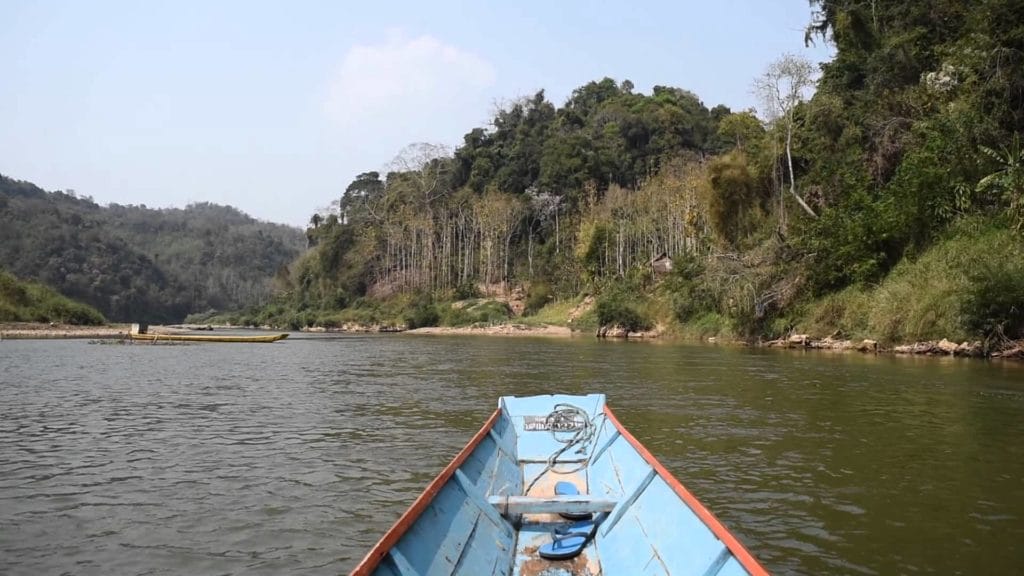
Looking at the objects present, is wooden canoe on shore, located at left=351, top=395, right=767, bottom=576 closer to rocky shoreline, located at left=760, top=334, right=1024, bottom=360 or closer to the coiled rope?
the coiled rope

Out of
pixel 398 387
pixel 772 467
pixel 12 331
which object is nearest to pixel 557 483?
pixel 772 467

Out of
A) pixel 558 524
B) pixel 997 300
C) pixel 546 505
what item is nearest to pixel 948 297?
pixel 997 300

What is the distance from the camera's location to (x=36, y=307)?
172 ft

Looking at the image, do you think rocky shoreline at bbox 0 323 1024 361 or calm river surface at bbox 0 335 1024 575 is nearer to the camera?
calm river surface at bbox 0 335 1024 575

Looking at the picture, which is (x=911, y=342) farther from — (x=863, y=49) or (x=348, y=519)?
(x=348, y=519)

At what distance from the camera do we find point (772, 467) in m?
8.34

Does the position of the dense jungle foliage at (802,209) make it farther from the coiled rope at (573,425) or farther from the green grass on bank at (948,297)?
the coiled rope at (573,425)

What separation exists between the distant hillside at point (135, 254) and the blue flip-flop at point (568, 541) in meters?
89.1

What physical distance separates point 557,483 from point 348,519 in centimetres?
209

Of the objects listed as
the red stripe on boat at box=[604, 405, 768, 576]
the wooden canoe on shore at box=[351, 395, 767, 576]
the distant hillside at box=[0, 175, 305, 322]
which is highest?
the distant hillside at box=[0, 175, 305, 322]

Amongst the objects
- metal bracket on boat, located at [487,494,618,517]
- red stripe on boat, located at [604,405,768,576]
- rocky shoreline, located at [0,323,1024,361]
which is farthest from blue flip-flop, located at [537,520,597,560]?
rocky shoreline, located at [0,323,1024,361]

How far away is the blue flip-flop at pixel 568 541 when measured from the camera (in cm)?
489

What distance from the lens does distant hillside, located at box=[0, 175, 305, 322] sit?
265 ft

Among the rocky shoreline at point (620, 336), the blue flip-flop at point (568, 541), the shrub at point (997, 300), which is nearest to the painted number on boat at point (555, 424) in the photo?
the blue flip-flop at point (568, 541)
